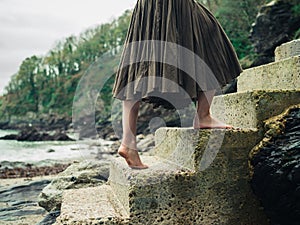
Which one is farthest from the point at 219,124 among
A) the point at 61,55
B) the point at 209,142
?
the point at 61,55

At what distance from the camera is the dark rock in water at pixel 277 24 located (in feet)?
47.8

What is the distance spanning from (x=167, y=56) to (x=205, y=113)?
483 millimetres

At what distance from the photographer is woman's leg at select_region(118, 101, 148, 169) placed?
2322 mm

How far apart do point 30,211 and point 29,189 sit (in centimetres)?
162

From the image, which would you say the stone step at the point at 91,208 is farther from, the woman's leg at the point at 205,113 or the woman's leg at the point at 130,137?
the woman's leg at the point at 205,113

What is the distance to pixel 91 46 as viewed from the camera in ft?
180

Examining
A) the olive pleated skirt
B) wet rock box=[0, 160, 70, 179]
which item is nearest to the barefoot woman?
the olive pleated skirt

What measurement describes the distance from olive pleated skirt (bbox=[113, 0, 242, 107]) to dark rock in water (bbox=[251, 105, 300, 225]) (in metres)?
0.47

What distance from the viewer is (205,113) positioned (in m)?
2.39

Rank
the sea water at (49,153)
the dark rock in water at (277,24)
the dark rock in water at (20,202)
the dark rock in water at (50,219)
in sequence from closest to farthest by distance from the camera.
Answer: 1. the dark rock in water at (50,219)
2. the dark rock in water at (20,202)
3. the dark rock in water at (277,24)
4. the sea water at (49,153)

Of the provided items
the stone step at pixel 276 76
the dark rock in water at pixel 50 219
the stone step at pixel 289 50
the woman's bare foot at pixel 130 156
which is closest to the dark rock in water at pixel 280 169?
the stone step at pixel 276 76

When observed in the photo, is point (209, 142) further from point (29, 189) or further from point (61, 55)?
point (61, 55)

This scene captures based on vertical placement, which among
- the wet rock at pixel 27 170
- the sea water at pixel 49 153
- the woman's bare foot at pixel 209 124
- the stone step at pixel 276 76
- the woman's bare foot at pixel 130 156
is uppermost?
the stone step at pixel 276 76

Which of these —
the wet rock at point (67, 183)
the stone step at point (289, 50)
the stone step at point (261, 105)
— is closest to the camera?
the stone step at point (261, 105)
